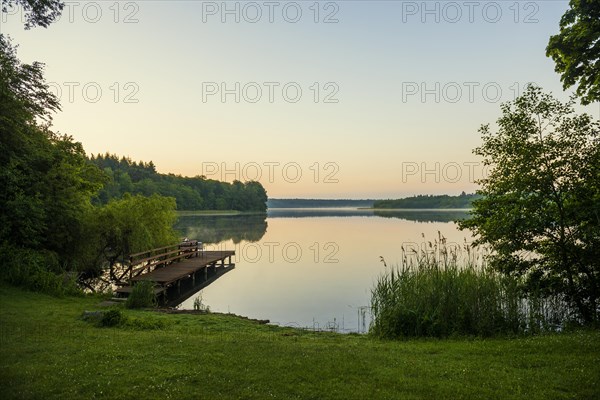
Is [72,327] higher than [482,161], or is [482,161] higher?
[482,161]

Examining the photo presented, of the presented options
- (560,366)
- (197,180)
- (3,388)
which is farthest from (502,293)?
(197,180)

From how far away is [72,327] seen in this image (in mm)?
8727

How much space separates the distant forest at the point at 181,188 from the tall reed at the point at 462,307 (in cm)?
9205

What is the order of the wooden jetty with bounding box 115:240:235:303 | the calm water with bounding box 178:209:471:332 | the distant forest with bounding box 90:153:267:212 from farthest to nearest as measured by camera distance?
the distant forest with bounding box 90:153:267:212 < the wooden jetty with bounding box 115:240:235:303 < the calm water with bounding box 178:209:471:332

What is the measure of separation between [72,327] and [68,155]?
14.1 meters

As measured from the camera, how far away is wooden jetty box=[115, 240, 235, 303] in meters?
16.9

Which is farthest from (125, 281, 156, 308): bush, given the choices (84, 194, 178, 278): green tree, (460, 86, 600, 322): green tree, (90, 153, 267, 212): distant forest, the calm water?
(90, 153, 267, 212): distant forest

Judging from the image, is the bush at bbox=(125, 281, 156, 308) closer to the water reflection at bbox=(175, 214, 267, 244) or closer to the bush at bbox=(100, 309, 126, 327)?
the bush at bbox=(100, 309, 126, 327)

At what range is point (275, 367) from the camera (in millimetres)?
6172

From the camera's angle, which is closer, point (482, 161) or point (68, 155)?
point (482, 161)

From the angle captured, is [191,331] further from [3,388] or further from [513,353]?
[513,353]

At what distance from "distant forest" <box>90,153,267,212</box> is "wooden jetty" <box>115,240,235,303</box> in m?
73.7

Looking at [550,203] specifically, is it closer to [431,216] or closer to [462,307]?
[462,307]

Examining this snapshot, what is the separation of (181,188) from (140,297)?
11530cm
